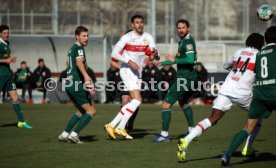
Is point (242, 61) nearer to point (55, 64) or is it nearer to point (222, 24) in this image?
point (55, 64)

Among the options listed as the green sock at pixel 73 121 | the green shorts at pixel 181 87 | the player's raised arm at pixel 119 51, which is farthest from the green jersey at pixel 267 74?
the green sock at pixel 73 121

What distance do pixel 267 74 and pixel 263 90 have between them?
0.78ft

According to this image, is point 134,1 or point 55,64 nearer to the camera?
point 55,64

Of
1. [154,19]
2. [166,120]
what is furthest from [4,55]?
[154,19]

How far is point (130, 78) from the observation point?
44.8 feet

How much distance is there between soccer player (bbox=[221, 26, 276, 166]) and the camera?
9602 millimetres

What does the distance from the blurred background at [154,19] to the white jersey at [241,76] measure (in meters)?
23.0

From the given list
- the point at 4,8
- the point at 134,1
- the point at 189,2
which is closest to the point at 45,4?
the point at 4,8

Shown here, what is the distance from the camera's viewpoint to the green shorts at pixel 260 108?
9641mm

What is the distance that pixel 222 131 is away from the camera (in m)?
15.7

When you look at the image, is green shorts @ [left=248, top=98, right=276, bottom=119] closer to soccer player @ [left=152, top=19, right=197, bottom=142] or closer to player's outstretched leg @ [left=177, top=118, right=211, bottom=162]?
player's outstretched leg @ [left=177, top=118, right=211, bottom=162]

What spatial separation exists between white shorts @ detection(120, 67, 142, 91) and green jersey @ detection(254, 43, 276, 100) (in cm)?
429

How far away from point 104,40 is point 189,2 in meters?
6.69

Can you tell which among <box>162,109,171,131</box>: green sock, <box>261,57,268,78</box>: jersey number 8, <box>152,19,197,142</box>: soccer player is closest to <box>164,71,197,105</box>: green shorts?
<box>152,19,197,142</box>: soccer player
